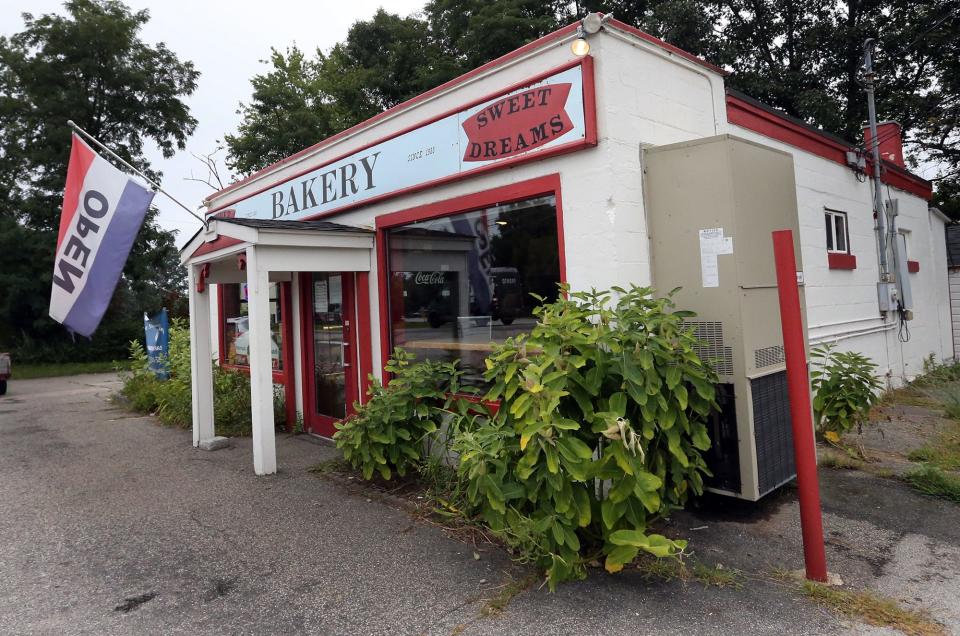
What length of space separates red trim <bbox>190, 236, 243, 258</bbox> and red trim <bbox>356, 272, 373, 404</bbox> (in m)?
1.30

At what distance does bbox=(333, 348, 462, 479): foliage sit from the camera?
4734mm

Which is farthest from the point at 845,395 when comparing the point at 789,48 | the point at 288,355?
the point at 789,48

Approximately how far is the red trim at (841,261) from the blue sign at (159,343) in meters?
10.5

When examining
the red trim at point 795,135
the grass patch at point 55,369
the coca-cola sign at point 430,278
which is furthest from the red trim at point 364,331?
the grass patch at point 55,369

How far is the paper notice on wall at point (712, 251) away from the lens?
13.1 feet

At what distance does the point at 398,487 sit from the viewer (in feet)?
16.1

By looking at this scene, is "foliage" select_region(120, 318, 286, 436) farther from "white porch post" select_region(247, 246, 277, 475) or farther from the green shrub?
"white porch post" select_region(247, 246, 277, 475)

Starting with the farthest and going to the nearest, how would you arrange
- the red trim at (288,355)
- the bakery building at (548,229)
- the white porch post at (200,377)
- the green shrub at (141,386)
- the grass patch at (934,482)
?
the green shrub at (141,386) → the red trim at (288,355) → the white porch post at (200,377) → the grass patch at (934,482) → the bakery building at (548,229)

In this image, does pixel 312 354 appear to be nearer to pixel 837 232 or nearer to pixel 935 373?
pixel 837 232

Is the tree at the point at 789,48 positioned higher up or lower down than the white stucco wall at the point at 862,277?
higher up

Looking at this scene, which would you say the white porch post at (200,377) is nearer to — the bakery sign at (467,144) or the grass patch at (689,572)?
the bakery sign at (467,144)

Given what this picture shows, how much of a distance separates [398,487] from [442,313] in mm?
1711

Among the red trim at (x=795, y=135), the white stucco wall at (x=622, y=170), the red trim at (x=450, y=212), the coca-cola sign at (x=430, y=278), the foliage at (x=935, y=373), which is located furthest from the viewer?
the foliage at (x=935, y=373)

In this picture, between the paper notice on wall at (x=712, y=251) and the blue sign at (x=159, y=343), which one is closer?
the paper notice on wall at (x=712, y=251)
